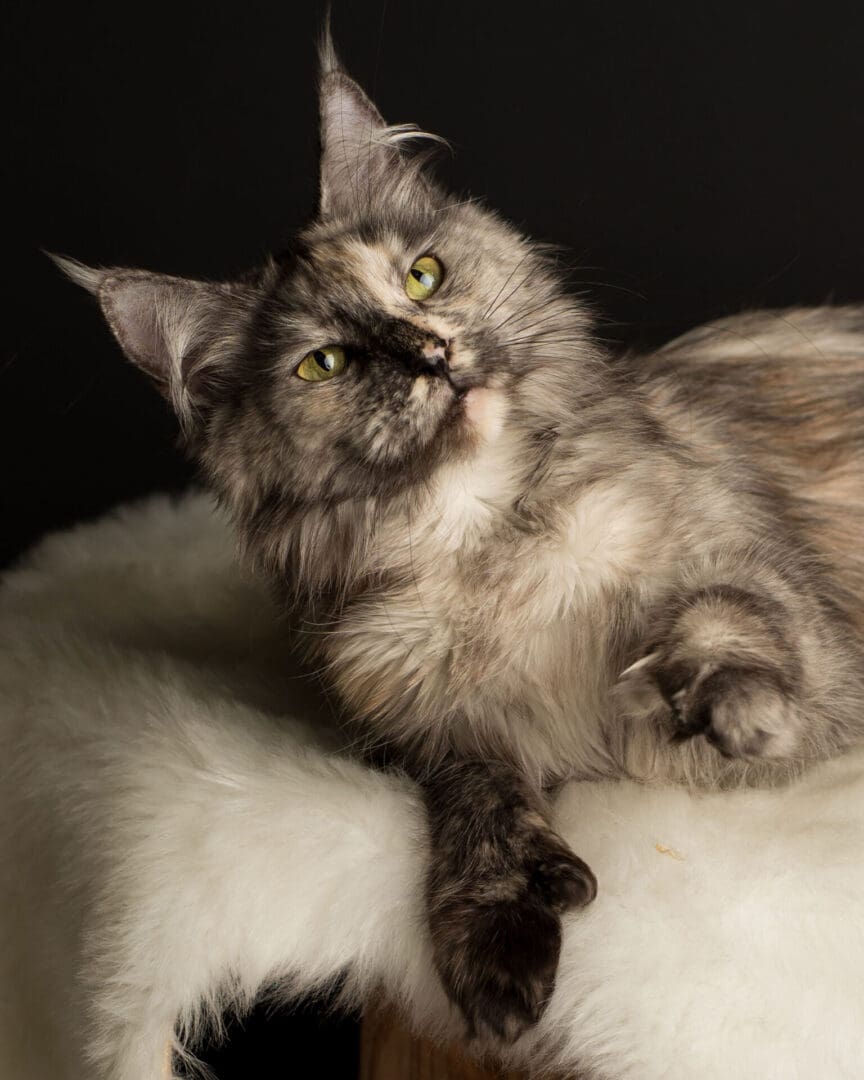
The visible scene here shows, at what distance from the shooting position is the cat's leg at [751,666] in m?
1.35

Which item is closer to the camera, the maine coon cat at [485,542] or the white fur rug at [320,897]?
the white fur rug at [320,897]

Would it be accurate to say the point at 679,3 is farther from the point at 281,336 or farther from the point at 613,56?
the point at 281,336

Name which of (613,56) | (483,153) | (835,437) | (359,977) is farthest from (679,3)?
(359,977)

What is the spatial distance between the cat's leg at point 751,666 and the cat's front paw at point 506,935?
8.7 inches

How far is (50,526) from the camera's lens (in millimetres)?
3305

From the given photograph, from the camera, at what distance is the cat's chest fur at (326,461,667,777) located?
1.62 metres

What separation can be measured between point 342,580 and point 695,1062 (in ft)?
2.38

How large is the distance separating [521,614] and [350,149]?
30.2 inches

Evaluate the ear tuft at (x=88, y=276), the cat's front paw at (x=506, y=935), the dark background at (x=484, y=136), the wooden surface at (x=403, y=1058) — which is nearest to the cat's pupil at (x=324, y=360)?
the ear tuft at (x=88, y=276)

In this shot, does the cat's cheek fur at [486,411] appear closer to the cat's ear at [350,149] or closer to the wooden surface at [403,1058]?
the cat's ear at [350,149]

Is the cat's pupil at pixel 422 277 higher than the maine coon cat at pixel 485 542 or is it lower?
higher

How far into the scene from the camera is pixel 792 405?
221 cm

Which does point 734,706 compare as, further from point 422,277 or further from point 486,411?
point 422,277

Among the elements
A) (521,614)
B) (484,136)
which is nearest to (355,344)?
(521,614)
